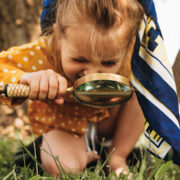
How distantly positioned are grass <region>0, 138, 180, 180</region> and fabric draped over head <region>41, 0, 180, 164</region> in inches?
3.3

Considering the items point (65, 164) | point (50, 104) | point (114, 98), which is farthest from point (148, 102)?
point (50, 104)

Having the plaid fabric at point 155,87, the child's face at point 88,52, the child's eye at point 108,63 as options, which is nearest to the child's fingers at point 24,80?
the child's face at point 88,52

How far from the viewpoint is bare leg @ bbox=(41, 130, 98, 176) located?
4.07 ft

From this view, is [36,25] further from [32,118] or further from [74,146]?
[74,146]

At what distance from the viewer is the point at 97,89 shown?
1.04 metres

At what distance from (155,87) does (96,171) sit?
41 cm

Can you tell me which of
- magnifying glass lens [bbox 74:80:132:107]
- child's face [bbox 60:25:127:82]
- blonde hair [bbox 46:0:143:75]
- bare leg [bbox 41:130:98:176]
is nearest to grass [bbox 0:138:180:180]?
bare leg [bbox 41:130:98:176]

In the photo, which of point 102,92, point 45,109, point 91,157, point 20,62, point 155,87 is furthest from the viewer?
point 45,109

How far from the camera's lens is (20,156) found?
1.32m

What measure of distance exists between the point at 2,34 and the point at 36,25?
0.31 meters

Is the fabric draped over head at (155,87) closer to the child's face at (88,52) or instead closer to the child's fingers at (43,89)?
the child's face at (88,52)

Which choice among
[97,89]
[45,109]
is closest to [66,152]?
[45,109]

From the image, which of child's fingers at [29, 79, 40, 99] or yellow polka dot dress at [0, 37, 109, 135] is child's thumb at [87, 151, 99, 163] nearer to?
yellow polka dot dress at [0, 37, 109, 135]

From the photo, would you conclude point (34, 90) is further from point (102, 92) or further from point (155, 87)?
point (155, 87)
